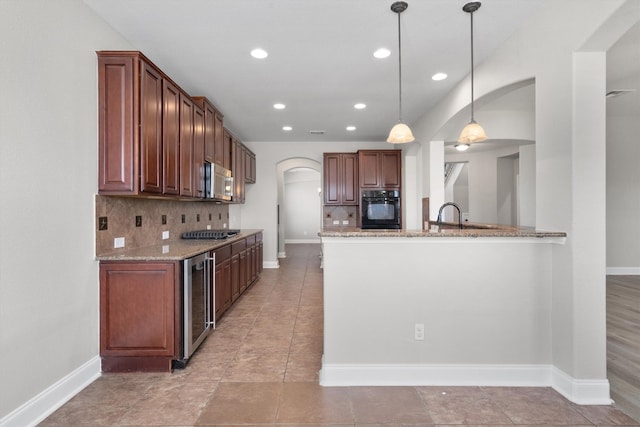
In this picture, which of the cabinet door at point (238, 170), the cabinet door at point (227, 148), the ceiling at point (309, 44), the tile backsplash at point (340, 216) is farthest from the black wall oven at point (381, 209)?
the cabinet door at point (227, 148)

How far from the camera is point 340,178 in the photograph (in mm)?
6641

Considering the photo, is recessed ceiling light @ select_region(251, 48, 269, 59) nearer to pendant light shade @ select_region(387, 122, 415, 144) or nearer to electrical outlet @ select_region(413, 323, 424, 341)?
pendant light shade @ select_region(387, 122, 415, 144)

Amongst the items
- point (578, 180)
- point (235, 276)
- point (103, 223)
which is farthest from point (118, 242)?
point (578, 180)

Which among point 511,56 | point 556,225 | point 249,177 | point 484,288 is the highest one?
point 511,56

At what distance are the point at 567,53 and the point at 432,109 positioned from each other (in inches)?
100

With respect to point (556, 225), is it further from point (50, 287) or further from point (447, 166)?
point (447, 166)

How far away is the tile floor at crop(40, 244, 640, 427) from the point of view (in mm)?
1980

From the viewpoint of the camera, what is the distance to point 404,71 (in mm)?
3537

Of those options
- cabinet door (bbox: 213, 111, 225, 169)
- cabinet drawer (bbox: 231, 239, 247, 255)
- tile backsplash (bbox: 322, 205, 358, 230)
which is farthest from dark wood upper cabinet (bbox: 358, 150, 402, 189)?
cabinet door (bbox: 213, 111, 225, 169)

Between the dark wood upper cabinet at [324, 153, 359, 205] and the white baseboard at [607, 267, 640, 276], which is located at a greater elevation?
the dark wood upper cabinet at [324, 153, 359, 205]

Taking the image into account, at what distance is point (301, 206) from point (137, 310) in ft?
33.9

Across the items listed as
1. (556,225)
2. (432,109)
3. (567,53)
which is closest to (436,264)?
(556,225)

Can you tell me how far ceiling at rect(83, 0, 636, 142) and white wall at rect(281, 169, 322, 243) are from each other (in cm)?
813

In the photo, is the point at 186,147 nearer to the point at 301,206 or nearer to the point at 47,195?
the point at 47,195
